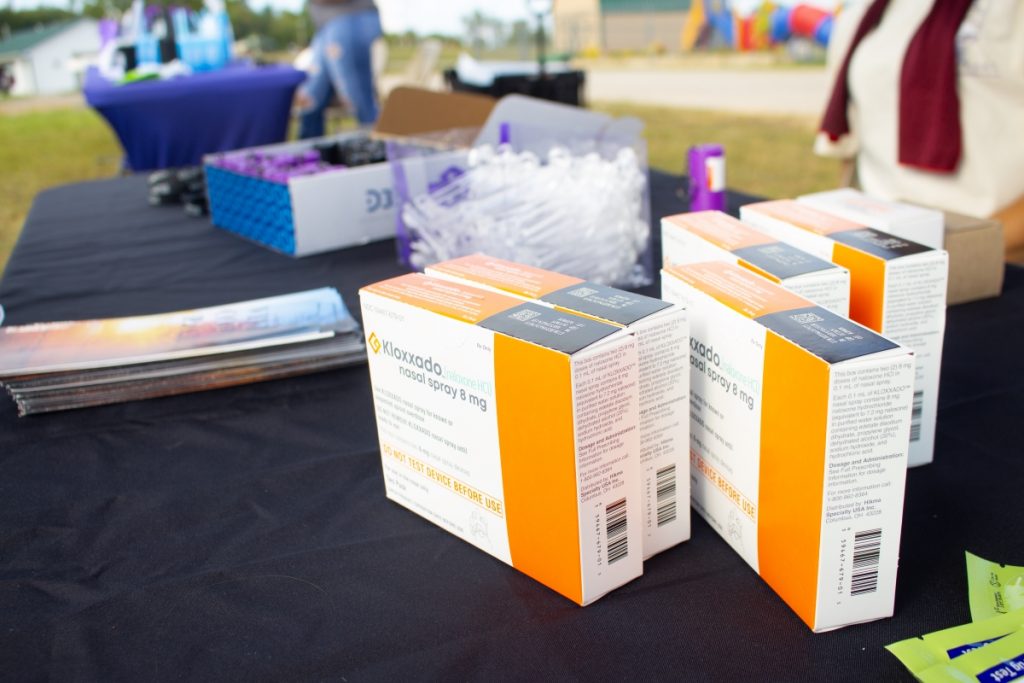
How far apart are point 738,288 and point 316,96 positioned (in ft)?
15.1

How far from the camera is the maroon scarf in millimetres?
1831

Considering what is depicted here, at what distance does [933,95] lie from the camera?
1885mm

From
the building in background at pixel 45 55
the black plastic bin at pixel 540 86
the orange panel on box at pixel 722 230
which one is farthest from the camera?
the building in background at pixel 45 55

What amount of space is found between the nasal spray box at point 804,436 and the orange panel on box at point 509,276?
0.09m

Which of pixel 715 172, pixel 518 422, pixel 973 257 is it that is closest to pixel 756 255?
pixel 518 422

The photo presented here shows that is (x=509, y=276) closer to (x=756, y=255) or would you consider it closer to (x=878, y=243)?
(x=756, y=255)

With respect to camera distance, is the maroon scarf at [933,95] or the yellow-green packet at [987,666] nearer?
the yellow-green packet at [987,666]

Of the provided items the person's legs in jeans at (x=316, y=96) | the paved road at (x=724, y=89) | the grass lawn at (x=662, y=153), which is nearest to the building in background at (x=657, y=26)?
the paved road at (x=724, y=89)

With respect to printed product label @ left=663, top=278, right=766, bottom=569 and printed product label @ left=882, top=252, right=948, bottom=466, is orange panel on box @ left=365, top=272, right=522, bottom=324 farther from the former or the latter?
printed product label @ left=882, top=252, right=948, bottom=466

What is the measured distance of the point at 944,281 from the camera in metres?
0.65

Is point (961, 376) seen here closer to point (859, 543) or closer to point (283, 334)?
point (859, 543)

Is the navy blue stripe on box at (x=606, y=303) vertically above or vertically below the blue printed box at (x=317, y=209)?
above

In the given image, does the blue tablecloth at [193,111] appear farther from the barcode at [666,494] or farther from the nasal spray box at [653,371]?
the barcode at [666,494]

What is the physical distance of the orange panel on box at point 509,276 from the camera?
0.60 meters
